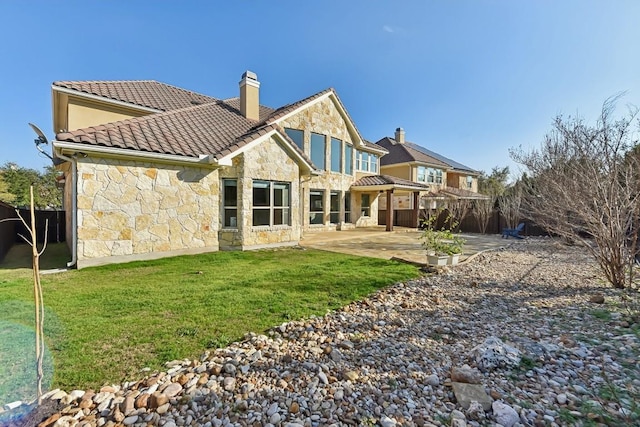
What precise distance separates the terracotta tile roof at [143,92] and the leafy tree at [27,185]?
855 inches

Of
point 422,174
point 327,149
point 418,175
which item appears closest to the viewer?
point 327,149

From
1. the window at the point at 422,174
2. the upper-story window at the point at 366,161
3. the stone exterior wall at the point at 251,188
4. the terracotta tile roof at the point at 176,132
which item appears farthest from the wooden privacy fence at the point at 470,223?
the terracotta tile roof at the point at 176,132

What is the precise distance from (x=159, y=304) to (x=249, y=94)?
12.7 m

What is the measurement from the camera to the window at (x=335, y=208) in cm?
1903

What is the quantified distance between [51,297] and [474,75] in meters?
18.2

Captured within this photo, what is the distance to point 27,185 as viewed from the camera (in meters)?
30.2

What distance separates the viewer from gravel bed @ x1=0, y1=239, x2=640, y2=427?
244cm

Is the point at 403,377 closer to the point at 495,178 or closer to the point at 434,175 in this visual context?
the point at 434,175

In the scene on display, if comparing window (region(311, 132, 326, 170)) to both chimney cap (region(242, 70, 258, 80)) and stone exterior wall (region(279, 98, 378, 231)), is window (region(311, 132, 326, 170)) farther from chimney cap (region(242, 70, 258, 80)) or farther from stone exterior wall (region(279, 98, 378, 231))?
chimney cap (region(242, 70, 258, 80))

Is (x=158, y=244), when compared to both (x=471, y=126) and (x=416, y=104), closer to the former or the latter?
(x=416, y=104)

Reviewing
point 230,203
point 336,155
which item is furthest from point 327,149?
point 230,203

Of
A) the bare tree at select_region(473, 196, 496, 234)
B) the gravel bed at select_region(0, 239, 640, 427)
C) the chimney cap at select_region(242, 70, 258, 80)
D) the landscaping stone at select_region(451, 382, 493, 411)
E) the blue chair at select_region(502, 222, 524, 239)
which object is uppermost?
the chimney cap at select_region(242, 70, 258, 80)

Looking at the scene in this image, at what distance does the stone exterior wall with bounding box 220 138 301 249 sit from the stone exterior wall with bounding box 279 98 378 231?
3563 millimetres

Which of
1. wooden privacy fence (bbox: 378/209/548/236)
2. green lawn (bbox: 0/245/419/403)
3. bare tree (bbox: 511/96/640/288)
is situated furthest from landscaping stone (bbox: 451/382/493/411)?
wooden privacy fence (bbox: 378/209/548/236)
